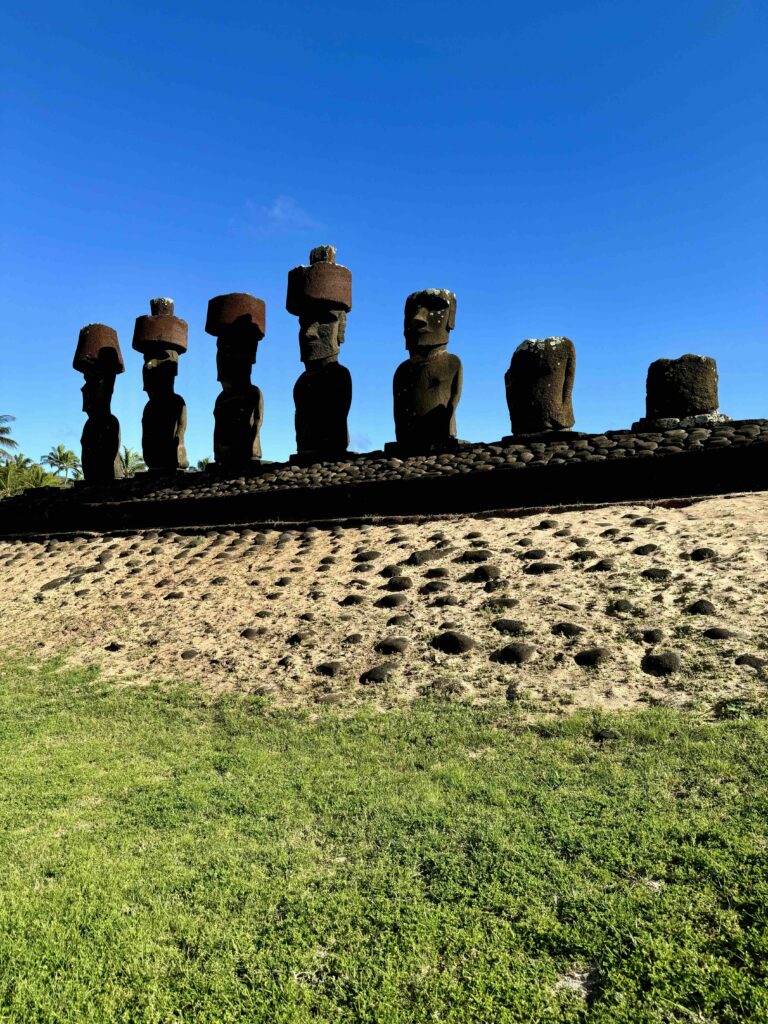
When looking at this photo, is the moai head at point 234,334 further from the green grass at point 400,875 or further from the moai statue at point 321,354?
the green grass at point 400,875

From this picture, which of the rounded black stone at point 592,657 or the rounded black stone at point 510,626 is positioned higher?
the rounded black stone at point 510,626

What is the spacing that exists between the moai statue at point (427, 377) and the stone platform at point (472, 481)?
0.55 meters

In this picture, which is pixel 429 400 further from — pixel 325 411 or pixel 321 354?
pixel 321 354

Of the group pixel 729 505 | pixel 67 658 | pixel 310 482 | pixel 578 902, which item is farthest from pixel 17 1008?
pixel 310 482

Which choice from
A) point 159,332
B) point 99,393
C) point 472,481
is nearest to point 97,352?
point 99,393

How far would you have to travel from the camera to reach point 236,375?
1247 centimetres

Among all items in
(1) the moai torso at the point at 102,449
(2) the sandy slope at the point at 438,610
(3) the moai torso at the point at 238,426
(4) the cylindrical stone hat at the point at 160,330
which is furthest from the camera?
(1) the moai torso at the point at 102,449

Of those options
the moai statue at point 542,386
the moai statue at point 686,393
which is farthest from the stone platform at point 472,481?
the moai statue at point 686,393

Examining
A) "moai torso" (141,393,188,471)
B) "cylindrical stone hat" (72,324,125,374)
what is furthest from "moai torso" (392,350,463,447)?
"cylindrical stone hat" (72,324,125,374)

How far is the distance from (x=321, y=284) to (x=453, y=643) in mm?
7871

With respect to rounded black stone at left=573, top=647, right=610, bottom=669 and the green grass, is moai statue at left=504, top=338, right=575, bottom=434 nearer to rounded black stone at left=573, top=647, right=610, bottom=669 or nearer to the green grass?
rounded black stone at left=573, top=647, right=610, bottom=669

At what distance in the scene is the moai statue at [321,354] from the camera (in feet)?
36.8

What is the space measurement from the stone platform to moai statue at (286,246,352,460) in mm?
725

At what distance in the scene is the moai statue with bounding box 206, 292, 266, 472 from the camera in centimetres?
1230
